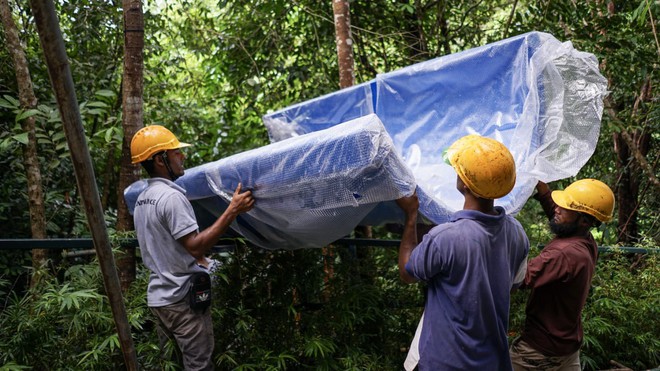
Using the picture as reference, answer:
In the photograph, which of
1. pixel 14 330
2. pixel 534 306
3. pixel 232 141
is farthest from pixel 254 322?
pixel 232 141

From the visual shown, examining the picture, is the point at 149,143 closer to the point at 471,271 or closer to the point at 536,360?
the point at 471,271

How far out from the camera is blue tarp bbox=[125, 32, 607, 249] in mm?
2189

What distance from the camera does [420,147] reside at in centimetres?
313

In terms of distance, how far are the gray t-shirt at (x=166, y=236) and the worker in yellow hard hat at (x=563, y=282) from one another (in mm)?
1307

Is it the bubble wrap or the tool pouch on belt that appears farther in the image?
the tool pouch on belt

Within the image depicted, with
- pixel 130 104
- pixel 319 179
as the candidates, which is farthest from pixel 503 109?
pixel 130 104

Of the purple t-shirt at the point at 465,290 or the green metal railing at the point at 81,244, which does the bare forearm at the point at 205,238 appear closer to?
the green metal railing at the point at 81,244

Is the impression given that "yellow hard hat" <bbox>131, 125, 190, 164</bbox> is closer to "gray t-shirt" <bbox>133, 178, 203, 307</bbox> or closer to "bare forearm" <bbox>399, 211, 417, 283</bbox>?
"gray t-shirt" <bbox>133, 178, 203, 307</bbox>

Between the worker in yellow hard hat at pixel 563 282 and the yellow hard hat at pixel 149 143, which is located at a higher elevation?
Result: the yellow hard hat at pixel 149 143

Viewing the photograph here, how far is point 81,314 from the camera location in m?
2.63

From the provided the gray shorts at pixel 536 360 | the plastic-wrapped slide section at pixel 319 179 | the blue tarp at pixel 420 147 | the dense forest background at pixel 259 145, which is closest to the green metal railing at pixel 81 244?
the dense forest background at pixel 259 145

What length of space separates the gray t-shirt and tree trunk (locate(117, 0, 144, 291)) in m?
0.85

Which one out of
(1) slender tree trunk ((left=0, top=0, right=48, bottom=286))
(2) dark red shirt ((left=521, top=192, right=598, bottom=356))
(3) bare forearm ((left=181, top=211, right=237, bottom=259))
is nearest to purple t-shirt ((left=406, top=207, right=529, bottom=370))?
(2) dark red shirt ((left=521, top=192, right=598, bottom=356))

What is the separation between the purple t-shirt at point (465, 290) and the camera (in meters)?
1.97
